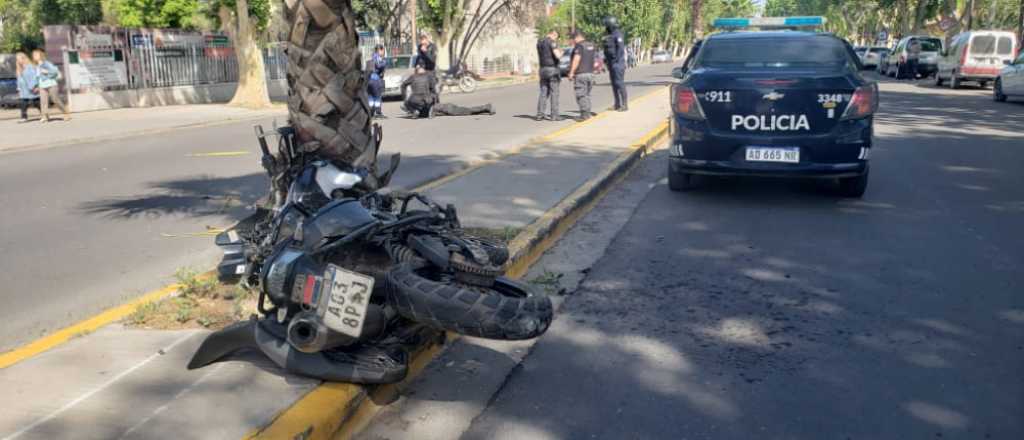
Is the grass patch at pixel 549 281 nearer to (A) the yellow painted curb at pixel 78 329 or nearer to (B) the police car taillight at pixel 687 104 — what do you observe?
(A) the yellow painted curb at pixel 78 329

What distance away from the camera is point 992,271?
19.7ft

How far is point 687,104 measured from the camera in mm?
8312

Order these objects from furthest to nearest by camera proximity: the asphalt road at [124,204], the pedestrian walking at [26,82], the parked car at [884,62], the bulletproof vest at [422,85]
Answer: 1. the parked car at [884,62]
2. the pedestrian walking at [26,82]
3. the bulletproof vest at [422,85]
4. the asphalt road at [124,204]

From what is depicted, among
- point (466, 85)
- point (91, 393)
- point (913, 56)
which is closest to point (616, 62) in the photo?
point (91, 393)

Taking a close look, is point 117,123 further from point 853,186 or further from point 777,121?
point 853,186

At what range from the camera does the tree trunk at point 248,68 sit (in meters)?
24.4

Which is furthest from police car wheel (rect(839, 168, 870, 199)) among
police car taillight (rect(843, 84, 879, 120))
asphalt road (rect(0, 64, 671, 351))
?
asphalt road (rect(0, 64, 671, 351))

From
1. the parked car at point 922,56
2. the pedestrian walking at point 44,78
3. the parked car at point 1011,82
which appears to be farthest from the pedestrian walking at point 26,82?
the parked car at point 922,56

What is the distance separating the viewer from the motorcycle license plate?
3398 mm

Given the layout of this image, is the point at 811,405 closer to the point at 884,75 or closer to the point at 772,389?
the point at 772,389

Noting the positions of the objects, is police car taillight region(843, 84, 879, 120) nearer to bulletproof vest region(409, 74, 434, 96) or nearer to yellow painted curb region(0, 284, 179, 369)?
yellow painted curb region(0, 284, 179, 369)

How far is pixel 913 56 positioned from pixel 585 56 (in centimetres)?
2515

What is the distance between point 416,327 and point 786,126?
502 cm

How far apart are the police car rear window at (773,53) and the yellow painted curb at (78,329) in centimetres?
570
